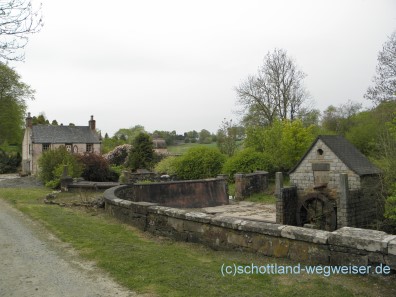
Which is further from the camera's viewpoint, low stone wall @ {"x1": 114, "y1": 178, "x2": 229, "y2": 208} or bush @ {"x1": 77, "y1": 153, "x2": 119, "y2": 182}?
bush @ {"x1": 77, "y1": 153, "x2": 119, "y2": 182}

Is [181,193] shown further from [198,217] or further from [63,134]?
[63,134]


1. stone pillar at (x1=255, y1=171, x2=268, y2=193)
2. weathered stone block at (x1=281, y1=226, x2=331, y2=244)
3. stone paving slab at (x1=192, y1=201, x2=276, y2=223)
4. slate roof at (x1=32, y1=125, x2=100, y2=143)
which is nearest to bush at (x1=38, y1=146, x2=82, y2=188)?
stone paving slab at (x1=192, y1=201, x2=276, y2=223)

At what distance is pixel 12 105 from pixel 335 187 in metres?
41.6

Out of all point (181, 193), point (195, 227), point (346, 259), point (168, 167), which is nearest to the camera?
point (346, 259)

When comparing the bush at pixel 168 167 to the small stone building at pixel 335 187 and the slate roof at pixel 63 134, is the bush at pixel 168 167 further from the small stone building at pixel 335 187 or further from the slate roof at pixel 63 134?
the slate roof at pixel 63 134

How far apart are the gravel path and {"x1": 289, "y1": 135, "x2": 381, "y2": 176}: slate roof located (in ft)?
37.2

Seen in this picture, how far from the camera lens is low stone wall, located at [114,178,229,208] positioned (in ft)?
51.9

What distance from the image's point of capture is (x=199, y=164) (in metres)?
27.5

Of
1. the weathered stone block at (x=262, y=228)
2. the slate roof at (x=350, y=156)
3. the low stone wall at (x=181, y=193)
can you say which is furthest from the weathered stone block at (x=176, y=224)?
the slate roof at (x=350, y=156)

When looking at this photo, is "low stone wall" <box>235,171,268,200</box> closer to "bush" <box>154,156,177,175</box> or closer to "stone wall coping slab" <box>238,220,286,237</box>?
"bush" <box>154,156,177,175</box>

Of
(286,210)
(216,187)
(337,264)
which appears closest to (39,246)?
(337,264)

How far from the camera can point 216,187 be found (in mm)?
20156

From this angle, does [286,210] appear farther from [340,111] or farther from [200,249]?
[340,111]

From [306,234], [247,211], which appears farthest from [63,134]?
[306,234]
